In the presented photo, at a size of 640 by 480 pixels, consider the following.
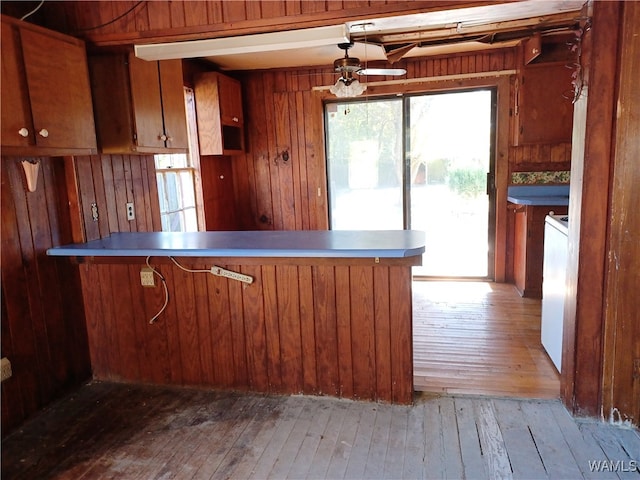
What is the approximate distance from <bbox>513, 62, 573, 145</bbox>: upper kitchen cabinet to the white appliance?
177 centimetres

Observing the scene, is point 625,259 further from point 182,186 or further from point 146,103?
point 182,186

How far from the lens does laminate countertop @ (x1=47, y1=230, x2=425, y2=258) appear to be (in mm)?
2249

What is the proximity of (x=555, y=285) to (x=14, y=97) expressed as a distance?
301 centimetres

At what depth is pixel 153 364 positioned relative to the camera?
2746 millimetres

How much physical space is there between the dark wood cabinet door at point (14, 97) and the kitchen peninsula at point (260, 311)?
0.73 m

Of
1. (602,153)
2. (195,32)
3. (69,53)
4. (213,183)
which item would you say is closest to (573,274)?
(602,153)

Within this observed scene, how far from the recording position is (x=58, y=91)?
224cm

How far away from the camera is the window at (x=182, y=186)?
3715mm

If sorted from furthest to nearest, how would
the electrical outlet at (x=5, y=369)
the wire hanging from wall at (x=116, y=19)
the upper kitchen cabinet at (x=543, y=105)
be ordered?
the upper kitchen cabinet at (x=543, y=105)
the wire hanging from wall at (x=116, y=19)
the electrical outlet at (x=5, y=369)

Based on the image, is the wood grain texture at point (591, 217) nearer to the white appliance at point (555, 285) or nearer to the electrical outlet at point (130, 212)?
the white appliance at point (555, 285)

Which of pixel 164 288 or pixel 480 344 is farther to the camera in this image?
pixel 480 344

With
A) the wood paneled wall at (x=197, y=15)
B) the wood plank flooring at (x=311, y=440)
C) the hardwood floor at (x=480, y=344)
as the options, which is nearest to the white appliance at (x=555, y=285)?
the hardwood floor at (x=480, y=344)

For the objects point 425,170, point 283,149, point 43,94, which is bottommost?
point 425,170

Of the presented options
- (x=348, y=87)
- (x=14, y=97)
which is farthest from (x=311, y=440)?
(x=348, y=87)
